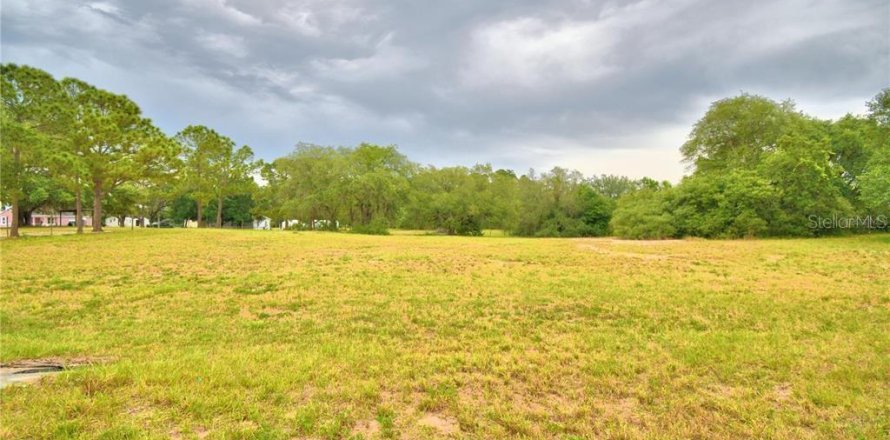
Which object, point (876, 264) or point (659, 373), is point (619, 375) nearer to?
point (659, 373)

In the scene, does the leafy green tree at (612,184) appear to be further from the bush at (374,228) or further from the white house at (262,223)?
the white house at (262,223)

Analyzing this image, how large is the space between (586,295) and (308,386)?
613 cm

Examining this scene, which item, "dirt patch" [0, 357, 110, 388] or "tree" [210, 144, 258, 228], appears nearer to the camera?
"dirt patch" [0, 357, 110, 388]

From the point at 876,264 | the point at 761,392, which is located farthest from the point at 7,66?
the point at 876,264

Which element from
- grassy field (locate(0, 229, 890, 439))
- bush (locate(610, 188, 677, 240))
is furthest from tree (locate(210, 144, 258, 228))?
bush (locate(610, 188, 677, 240))

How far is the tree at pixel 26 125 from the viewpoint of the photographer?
20734mm

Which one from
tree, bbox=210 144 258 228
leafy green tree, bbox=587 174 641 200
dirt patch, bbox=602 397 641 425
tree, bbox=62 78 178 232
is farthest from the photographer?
leafy green tree, bbox=587 174 641 200

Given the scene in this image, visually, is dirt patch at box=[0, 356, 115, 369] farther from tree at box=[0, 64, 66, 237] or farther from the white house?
the white house

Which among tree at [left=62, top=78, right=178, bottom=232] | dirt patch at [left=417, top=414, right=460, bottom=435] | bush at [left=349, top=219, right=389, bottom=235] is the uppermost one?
tree at [left=62, top=78, right=178, bottom=232]

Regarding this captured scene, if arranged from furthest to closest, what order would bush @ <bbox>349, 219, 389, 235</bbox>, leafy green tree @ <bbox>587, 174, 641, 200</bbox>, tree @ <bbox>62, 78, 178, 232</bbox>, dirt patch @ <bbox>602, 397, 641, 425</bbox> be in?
leafy green tree @ <bbox>587, 174, 641, 200</bbox> → bush @ <bbox>349, 219, 389, 235</bbox> → tree @ <bbox>62, 78, 178, 232</bbox> → dirt patch @ <bbox>602, 397, 641, 425</bbox>

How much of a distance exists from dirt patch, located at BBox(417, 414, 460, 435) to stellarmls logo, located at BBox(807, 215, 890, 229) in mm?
33254

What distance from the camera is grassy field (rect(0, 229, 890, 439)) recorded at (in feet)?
10.9

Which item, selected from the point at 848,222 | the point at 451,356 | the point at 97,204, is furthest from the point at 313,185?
the point at 451,356

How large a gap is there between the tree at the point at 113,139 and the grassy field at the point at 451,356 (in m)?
18.8
